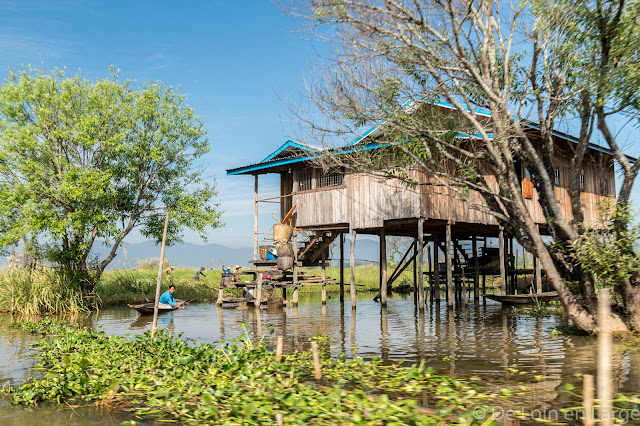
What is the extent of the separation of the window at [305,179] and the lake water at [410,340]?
4.97m

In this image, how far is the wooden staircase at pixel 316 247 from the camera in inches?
918

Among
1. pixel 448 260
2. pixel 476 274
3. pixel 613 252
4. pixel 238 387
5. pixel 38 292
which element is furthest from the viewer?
pixel 476 274

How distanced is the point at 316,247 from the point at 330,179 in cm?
338

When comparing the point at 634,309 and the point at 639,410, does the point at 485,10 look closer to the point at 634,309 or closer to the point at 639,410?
the point at 634,309

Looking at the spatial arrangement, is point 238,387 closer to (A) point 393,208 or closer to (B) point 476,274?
(A) point 393,208

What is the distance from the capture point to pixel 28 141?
19812mm

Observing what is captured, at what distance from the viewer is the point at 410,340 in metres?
12.6

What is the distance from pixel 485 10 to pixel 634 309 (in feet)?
23.3

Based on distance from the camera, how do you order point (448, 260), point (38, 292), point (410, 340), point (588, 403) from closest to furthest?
1. point (588, 403)
2. point (410, 340)
3. point (38, 292)
4. point (448, 260)

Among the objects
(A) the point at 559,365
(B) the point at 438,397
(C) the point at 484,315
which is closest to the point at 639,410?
(B) the point at 438,397

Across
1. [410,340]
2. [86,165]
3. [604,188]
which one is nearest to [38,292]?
[86,165]

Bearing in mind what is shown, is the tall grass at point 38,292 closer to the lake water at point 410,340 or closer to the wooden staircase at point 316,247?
the lake water at point 410,340

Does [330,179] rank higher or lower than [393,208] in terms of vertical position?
higher

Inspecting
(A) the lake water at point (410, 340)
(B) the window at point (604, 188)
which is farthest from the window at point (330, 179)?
(B) the window at point (604, 188)
